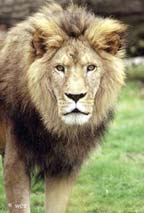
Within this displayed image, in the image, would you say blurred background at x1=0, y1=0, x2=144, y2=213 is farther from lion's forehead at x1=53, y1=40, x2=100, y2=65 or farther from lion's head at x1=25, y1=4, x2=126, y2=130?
lion's forehead at x1=53, y1=40, x2=100, y2=65

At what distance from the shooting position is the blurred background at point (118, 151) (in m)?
6.78

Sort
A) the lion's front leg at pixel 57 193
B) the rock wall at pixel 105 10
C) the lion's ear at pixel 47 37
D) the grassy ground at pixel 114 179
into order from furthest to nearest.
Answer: the rock wall at pixel 105 10, the grassy ground at pixel 114 179, the lion's front leg at pixel 57 193, the lion's ear at pixel 47 37

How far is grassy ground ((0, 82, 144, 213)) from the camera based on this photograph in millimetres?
6684

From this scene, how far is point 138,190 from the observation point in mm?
7109

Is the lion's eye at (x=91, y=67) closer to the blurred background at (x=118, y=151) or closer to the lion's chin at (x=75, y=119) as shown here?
the lion's chin at (x=75, y=119)

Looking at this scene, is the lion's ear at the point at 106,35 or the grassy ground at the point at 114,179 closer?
the lion's ear at the point at 106,35

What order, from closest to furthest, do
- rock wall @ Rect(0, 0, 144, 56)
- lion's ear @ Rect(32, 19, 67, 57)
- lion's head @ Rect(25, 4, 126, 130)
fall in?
lion's head @ Rect(25, 4, 126, 130), lion's ear @ Rect(32, 19, 67, 57), rock wall @ Rect(0, 0, 144, 56)

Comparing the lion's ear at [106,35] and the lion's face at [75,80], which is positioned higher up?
the lion's ear at [106,35]

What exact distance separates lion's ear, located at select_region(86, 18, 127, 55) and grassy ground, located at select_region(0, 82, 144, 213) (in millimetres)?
891

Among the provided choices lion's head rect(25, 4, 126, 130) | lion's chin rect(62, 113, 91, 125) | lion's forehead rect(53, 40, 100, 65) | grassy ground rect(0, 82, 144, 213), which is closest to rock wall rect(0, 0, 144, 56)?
grassy ground rect(0, 82, 144, 213)

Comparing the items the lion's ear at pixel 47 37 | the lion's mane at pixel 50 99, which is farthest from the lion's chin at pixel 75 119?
the lion's ear at pixel 47 37

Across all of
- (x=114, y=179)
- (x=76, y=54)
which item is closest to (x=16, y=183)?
(x=76, y=54)

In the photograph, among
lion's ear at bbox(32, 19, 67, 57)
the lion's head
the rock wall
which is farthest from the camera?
the rock wall

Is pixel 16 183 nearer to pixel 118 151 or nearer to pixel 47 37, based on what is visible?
pixel 47 37
